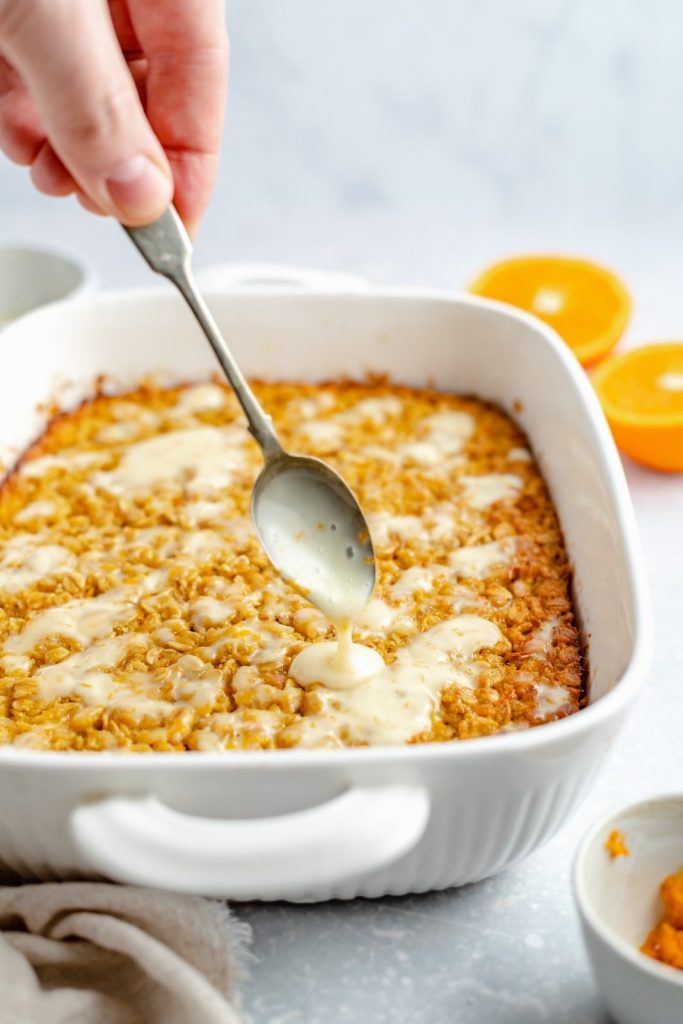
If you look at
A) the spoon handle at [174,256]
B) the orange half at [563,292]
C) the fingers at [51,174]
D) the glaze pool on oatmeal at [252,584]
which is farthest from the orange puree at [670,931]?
the orange half at [563,292]

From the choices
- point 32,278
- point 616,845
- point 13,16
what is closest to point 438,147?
point 32,278

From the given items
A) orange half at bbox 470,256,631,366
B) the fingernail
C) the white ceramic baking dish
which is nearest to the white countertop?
orange half at bbox 470,256,631,366

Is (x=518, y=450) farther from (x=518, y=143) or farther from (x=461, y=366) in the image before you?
(x=518, y=143)

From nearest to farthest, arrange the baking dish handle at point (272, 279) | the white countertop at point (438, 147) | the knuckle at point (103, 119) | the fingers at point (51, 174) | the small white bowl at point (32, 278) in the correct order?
the knuckle at point (103, 119)
the fingers at point (51, 174)
the baking dish handle at point (272, 279)
the small white bowl at point (32, 278)
the white countertop at point (438, 147)

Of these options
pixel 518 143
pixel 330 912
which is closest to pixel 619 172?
pixel 518 143

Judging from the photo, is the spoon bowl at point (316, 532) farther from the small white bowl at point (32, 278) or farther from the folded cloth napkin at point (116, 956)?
the small white bowl at point (32, 278)
